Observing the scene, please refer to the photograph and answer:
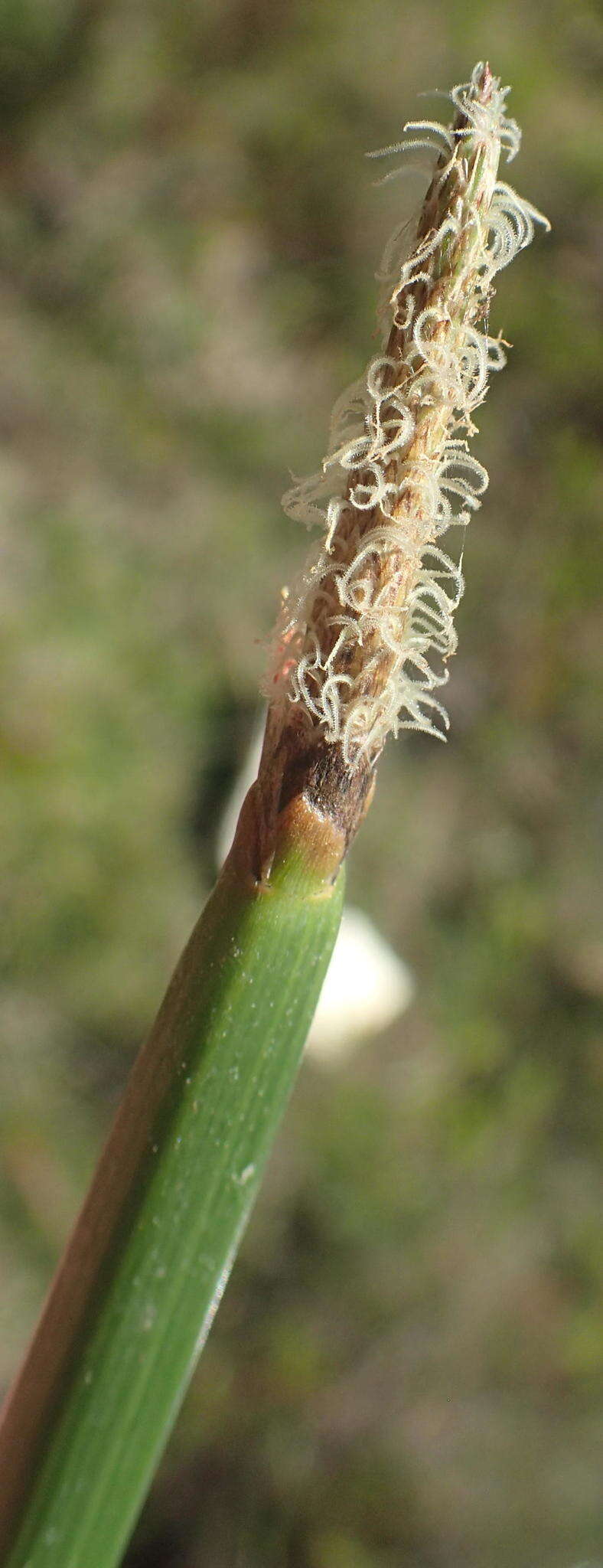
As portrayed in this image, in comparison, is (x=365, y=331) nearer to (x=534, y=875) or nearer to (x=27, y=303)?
(x=27, y=303)

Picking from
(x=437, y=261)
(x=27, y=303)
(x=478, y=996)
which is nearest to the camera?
(x=437, y=261)

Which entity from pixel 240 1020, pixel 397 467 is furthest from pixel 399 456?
pixel 240 1020

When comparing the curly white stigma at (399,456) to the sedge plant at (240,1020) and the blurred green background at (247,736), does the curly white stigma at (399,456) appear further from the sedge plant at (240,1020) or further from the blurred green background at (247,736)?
the blurred green background at (247,736)

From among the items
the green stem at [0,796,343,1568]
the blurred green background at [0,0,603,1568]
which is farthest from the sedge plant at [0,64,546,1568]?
the blurred green background at [0,0,603,1568]

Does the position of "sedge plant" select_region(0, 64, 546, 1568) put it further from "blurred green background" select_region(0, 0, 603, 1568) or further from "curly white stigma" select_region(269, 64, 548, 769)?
"blurred green background" select_region(0, 0, 603, 1568)

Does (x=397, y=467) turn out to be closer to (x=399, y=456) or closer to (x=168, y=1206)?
(x=399, y=456)

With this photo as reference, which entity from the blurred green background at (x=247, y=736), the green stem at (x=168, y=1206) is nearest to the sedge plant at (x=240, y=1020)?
the green stem at (x=168, y=1206)

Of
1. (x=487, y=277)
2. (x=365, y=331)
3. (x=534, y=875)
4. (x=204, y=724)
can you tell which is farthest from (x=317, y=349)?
(x=487, y=277)
